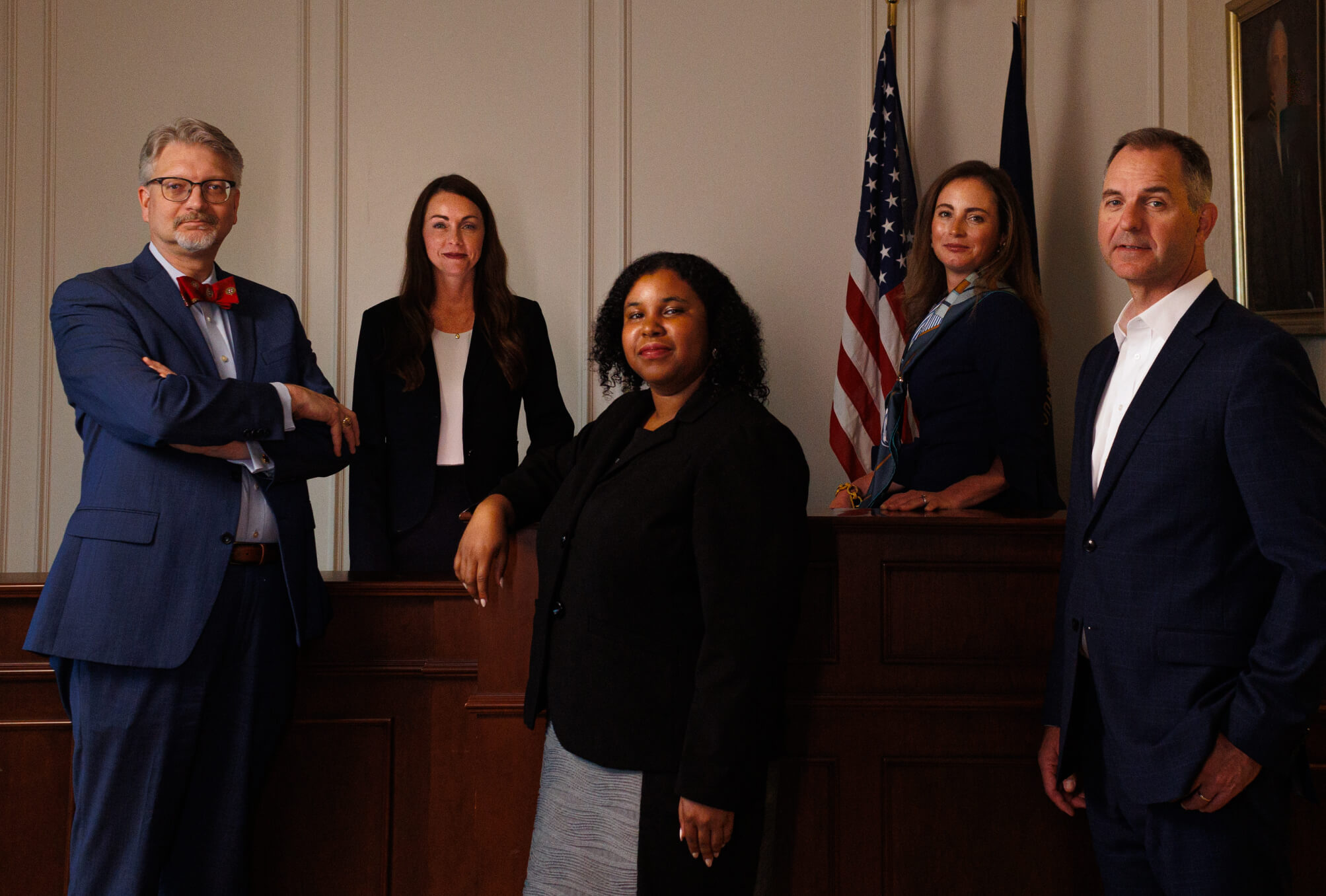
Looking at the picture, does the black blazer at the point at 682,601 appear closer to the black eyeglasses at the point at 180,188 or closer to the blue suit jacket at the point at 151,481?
the blue suit jacket at the point at 151,481

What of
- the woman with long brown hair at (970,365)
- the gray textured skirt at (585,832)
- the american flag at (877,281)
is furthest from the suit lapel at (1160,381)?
the american flag at (877,281)

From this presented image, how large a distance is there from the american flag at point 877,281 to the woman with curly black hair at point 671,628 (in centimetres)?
244

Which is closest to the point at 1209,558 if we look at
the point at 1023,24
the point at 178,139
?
the point at 178,139

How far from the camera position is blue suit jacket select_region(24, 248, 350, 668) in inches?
78.2

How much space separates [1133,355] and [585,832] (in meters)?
1.33

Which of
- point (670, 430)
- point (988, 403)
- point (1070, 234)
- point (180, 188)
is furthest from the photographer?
point (1070, 234)

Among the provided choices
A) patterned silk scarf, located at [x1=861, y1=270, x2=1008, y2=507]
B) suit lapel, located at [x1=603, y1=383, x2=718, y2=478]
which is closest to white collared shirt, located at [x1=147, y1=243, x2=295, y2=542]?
suit lapel, located at [x1=603, y1=383, x2=718, y2=478]

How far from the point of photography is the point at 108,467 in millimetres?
2072

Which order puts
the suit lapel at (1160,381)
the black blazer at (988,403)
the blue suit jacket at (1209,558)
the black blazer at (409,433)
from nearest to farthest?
the blue suit jacket at (1209,558) → the suit lapel at (1160,381) → the black blazer at (988,403) → the black blazer at (409,433)

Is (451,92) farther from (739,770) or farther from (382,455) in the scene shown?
(739,770)

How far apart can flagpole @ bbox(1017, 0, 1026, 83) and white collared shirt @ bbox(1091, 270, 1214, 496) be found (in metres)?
2.93

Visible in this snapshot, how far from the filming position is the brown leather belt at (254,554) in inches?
83.2

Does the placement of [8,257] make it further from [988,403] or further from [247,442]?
[988,403]

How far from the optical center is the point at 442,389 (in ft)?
11.1
